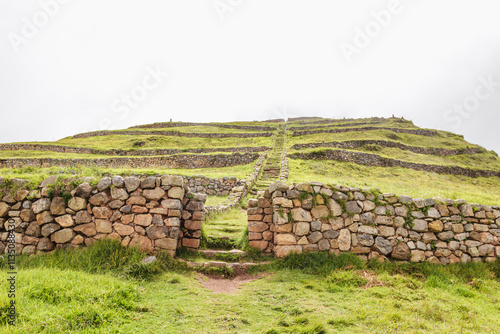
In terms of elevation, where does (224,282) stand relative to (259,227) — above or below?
below

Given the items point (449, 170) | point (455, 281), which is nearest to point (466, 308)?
point (455, 281)

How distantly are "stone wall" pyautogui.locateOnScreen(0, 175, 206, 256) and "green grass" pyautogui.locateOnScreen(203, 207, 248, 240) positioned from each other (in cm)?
202

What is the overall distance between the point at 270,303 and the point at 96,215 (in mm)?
5029

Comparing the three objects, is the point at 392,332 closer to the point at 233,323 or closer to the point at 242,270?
the point at 233,323

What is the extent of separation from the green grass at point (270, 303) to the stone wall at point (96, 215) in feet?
3.41

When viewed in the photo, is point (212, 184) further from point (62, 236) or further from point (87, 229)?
point (62, 236)

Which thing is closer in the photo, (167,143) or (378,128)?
(167,143)

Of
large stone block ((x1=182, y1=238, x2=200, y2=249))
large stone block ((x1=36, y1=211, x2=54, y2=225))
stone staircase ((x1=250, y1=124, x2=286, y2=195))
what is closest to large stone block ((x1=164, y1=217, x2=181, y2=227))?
large stone block ((x1=182, y1=238, x2=200, y2=249))

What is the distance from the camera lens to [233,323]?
4.46 meters

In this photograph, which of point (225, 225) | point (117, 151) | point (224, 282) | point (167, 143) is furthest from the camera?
point (167, 143)

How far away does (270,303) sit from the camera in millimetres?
5285

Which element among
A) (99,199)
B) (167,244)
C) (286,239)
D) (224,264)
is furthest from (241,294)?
(99,199)

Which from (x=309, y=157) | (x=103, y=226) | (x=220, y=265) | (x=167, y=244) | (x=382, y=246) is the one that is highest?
(x=309, y=157)

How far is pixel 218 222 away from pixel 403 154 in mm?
30568
